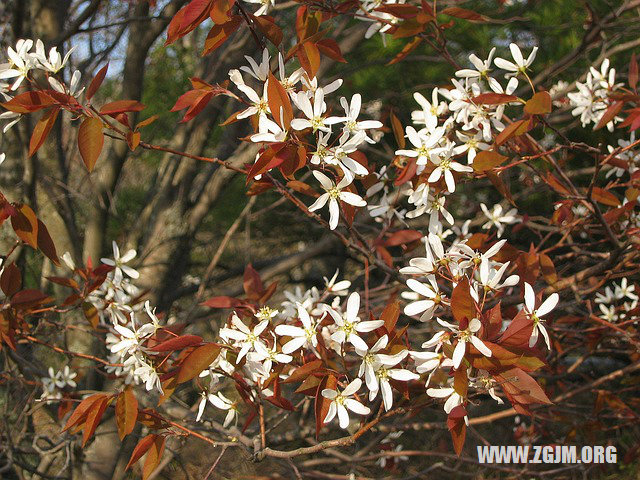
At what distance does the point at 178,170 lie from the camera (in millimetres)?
2389

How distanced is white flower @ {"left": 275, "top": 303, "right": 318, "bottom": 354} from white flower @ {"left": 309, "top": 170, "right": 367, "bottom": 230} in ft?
0.51

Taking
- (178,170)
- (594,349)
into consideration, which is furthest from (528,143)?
(178,170)

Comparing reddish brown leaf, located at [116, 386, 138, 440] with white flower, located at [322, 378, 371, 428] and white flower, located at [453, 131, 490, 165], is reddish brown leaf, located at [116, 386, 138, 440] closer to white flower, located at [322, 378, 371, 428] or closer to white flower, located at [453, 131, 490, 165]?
Answer: white flower, located at [322, 378, 371, 428]

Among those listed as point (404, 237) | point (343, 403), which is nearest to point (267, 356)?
point (343, 403)

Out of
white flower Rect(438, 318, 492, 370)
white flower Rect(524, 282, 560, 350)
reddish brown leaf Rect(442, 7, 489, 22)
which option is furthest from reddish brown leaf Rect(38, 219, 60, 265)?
reddish brown leaf Rect(442, 7, 489, 22)

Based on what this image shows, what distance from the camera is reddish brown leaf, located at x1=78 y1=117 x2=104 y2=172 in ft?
3.03

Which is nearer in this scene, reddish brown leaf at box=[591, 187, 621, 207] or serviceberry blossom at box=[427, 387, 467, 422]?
serviceberry blossom at box=[427, 387, 467, 422]

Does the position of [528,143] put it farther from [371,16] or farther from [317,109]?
[317,109]

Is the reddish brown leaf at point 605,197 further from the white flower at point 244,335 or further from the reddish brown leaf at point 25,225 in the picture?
the reddish brown leaf at point 25,225

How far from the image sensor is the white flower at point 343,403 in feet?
2.77

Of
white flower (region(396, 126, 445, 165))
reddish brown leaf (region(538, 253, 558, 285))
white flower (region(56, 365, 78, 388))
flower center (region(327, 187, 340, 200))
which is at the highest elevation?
white flower (region(396, 126, 445, 165))

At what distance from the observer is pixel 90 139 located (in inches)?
36.4

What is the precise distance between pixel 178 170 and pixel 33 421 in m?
1.12

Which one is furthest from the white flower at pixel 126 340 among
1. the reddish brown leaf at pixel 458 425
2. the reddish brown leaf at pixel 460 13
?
the reddish brown leaf at pixel 460 13
